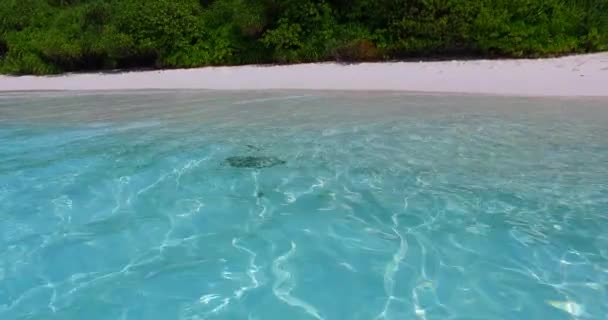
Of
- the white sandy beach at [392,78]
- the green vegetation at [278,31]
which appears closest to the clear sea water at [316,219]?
the white sandy beach at [392,78]

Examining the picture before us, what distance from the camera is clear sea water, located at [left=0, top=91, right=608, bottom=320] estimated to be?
3.26m

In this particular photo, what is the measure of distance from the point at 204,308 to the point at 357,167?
298 centimetres

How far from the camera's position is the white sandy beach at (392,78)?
10.1 metres

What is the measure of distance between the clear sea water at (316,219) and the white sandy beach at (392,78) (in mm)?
2065

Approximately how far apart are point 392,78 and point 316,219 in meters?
8.01

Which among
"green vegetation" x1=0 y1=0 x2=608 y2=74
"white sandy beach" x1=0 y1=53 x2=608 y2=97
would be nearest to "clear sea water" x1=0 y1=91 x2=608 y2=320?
"white sandy beach" x1=0 y1=53 x2=608 y2=97

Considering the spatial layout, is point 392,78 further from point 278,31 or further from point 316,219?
point 316,219

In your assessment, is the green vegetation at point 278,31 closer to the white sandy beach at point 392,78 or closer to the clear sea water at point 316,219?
the white sandy beach at point 392,78

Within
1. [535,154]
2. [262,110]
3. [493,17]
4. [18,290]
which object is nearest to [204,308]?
[18,290]

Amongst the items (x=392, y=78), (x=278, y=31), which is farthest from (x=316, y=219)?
(x=278, y=31)

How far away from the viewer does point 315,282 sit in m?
3.46

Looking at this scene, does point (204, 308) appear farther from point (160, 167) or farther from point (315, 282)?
point (160, 167)

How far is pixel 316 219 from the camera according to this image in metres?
4.47

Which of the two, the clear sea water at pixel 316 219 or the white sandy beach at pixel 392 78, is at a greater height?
the white sandy beach at pixel 392 78
